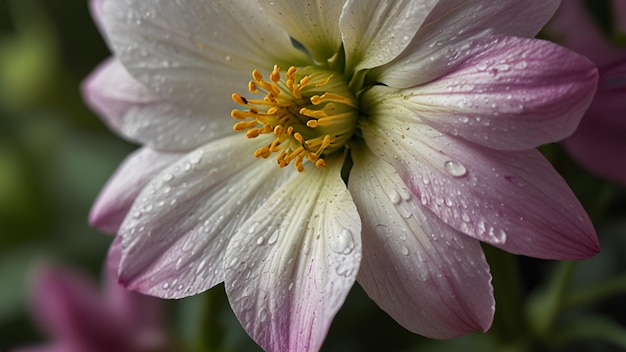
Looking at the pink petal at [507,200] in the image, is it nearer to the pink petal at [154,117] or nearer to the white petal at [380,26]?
the white petal at [380,26]

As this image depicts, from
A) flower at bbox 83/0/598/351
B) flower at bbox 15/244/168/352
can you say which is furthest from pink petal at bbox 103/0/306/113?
flower at bbox 15/244/168/352

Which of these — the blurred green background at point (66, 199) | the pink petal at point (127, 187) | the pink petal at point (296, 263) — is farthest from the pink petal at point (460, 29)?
the blurred green background at point (66, 199)

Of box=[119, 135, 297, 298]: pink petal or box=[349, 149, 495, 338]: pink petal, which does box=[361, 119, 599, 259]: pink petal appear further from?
box=[119, 135, 297, 298]: pink petal

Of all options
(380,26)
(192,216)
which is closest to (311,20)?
(380,26)

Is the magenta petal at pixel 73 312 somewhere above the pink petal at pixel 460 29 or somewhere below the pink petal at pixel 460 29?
below

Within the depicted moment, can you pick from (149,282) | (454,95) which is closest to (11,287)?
(149,282)

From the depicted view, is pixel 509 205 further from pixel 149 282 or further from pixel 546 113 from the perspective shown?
pixel 149 282
